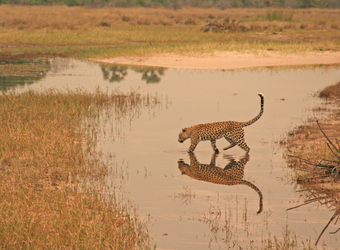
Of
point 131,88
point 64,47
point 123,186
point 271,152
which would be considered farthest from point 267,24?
point 123,186

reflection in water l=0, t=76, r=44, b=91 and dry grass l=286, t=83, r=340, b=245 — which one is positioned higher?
dry grass l=286, t=83, r=340, b=245

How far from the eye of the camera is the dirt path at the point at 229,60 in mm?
29987

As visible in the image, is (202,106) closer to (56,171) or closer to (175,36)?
(56,171)

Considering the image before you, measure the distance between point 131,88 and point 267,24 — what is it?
32.8m

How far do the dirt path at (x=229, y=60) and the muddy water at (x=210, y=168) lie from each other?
23.3ft

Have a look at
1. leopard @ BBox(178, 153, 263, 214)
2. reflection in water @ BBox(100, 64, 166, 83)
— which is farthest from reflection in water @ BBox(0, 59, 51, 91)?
leopard @ BBox(178, 153, 263, 214)

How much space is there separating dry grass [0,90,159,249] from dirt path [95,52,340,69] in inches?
556

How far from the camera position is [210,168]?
10969 mm

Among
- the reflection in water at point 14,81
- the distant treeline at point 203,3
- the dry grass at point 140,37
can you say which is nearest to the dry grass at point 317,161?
the reflection in water at point 14,81

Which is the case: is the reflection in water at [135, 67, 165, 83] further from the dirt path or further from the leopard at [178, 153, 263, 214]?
the leopard at [178, 153, 263, 214]

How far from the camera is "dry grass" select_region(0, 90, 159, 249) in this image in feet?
22.3

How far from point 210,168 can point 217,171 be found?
241 mm

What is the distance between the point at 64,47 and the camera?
121 ft

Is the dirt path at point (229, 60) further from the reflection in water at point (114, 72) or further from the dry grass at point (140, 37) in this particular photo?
the reflection in water at point (114, 72)
